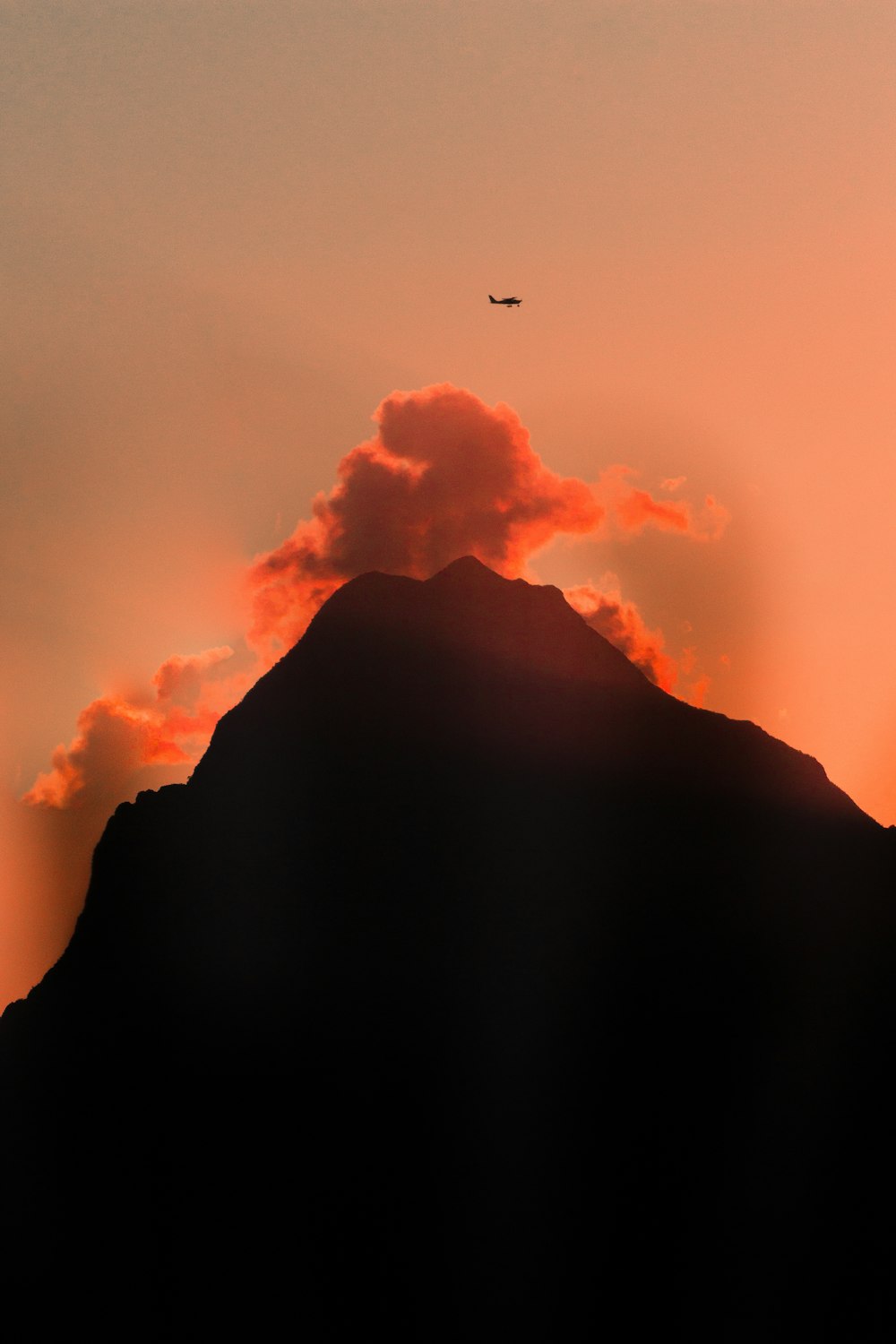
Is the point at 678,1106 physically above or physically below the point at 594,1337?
above

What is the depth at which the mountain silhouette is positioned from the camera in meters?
159

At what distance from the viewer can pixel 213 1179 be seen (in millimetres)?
176750

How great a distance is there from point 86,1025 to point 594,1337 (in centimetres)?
8135

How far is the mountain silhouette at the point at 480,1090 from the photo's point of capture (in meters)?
159

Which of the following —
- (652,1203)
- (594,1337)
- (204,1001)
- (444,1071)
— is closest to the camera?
(594,1337)

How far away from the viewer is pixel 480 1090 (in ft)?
559

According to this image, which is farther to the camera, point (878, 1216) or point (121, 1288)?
point (121, 1288)

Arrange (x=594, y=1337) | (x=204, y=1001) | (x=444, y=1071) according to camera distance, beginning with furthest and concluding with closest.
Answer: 1. (x=204, y=1001)
2. (x=444, y=1071)
3. (x=594, y=1337)

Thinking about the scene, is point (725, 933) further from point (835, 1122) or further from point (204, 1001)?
point (204, 1001)

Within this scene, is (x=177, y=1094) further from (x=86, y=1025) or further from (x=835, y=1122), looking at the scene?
(x=835, y=1122)

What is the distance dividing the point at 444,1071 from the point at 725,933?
41.0m

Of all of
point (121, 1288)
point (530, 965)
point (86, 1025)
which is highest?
point (530, 965)

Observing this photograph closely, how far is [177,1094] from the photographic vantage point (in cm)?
18275

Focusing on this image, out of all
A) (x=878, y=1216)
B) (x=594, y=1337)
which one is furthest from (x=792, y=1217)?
(x=594, y=1337)
